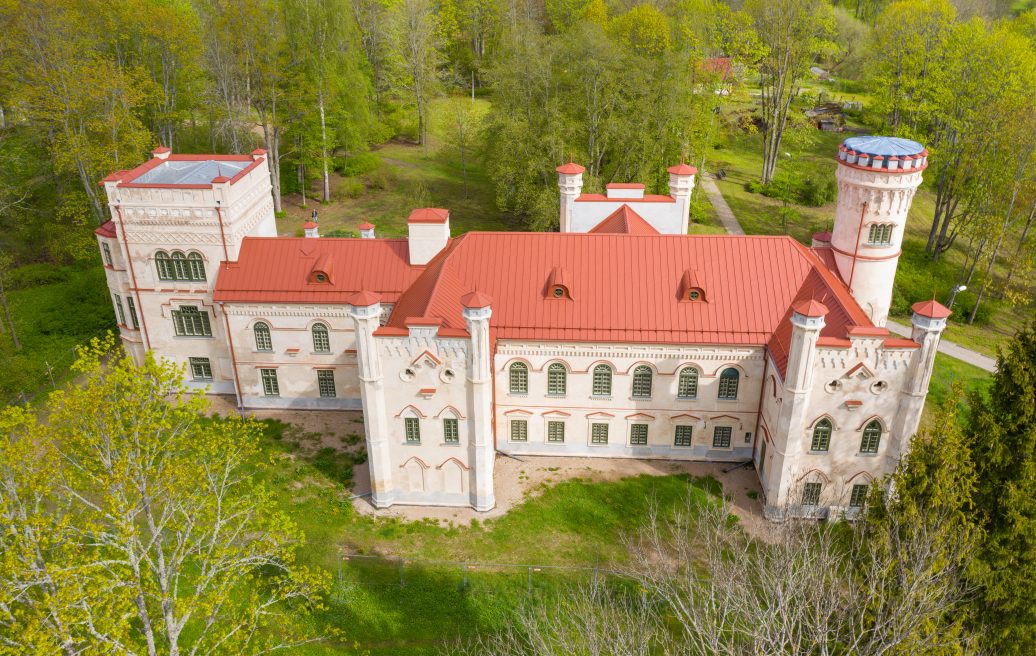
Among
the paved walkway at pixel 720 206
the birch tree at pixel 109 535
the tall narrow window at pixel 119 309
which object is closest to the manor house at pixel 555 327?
the tall narrow window at pixel 119 309

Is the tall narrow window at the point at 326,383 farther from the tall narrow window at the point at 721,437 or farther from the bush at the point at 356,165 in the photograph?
the bush at the point at 356,165

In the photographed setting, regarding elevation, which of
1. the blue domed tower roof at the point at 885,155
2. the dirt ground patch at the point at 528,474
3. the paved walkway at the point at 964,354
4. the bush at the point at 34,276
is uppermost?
the blue domed tower roof at the point at 885,155

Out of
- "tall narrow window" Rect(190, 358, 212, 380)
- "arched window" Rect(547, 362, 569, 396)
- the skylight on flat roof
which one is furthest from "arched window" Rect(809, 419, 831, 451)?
the skylight on flat roof

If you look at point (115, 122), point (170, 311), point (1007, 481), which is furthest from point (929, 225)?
point (115, 122)

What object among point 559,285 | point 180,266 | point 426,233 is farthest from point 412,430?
point 180,266

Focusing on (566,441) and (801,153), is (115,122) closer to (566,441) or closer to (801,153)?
(566,441)

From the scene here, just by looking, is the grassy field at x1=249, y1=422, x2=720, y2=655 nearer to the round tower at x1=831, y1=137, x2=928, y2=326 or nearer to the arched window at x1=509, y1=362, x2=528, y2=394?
the arched window at x1=509, y1=362, x2=528, y2=394

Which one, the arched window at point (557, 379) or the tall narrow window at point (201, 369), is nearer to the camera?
the arched window at point (557, 379)
